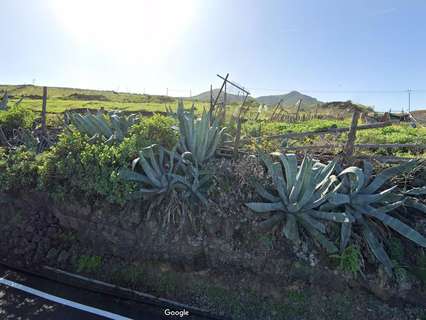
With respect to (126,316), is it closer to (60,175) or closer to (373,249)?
(60,175)

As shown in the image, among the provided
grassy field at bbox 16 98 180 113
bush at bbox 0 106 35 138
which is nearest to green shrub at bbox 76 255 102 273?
bush at bbox 0 106 35 138

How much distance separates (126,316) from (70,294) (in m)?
0.90

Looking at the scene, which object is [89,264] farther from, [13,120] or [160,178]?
[13,120]

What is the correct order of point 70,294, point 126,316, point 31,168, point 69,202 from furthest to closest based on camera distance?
point 31,168
point 69,202
point 70,294
point 126,316

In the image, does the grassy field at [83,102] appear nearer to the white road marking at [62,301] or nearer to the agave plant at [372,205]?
the white road marking at [62,301]

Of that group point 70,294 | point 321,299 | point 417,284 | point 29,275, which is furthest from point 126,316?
point 417,284

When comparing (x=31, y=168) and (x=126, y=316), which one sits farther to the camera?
(x=31, y=168)

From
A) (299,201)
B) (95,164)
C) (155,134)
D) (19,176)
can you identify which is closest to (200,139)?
(155,134)

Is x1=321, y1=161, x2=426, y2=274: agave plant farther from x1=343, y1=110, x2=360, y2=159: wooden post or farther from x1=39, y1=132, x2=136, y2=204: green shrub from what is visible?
x1=39, y1=132, x2=136, y2=204: green shrub

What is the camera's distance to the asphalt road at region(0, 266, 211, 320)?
3146mm

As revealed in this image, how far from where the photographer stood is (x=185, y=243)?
3.60m

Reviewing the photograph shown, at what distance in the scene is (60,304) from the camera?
331 cm

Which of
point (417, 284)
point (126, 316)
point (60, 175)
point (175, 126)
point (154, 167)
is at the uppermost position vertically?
point (175, 126)

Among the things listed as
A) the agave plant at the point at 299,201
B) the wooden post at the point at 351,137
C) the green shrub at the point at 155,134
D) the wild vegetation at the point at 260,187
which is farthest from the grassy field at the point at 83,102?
the agave plant at the point at 299,201
